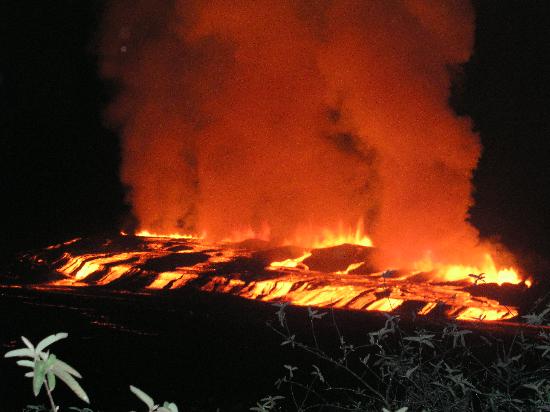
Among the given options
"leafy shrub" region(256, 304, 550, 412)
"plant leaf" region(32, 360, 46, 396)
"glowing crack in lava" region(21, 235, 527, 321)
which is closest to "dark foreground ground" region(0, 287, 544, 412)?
"leafy shrub" region(256, 304, 550, 412)

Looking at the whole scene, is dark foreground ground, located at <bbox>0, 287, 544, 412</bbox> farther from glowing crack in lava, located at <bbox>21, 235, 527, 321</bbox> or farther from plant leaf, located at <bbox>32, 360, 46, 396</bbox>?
plant leaf, located at <bbox>32, 360, 46, 396</bbox>

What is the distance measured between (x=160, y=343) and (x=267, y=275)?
7.47 metres

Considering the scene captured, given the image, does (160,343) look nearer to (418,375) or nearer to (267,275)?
(267,275)

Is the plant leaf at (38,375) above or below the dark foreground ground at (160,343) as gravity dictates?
above

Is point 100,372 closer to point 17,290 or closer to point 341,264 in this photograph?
point 17,290

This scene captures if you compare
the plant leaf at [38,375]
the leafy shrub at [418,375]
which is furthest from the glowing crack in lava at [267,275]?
the plant leaf at [38,375]

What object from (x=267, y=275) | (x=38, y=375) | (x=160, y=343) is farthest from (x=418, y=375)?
(x=267, y=275)

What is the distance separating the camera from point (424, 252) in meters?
27.5

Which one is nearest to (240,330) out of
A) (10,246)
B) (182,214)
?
(182,214)

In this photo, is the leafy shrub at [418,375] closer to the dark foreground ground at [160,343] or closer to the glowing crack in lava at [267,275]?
the dark foreground ground at [160,343]

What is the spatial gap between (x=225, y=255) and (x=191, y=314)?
7117 millimetres

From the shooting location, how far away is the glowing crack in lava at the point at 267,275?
14914 mm

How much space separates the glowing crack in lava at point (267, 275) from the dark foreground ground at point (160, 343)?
1321 mm

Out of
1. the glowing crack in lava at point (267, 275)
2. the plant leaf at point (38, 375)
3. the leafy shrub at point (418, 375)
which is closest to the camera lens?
the plant leaf at point (38, 375)
